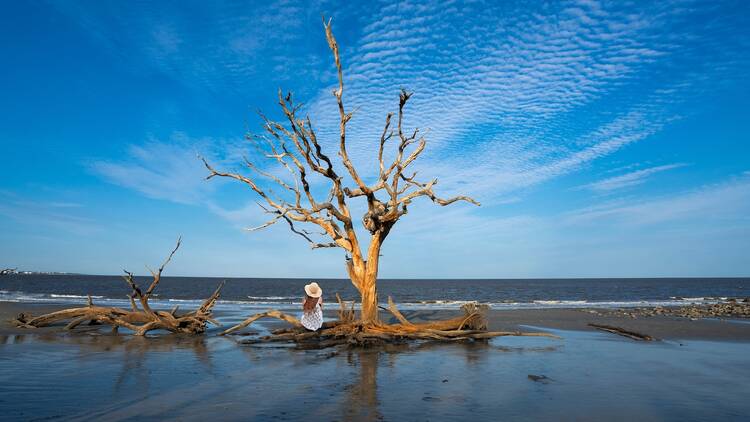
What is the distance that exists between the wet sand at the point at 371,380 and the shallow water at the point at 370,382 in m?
0.03

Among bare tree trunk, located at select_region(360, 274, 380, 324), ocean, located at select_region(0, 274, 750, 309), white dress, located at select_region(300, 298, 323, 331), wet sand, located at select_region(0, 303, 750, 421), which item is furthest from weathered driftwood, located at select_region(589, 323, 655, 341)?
ocean, located at select_region(0, 274, 750, 309)

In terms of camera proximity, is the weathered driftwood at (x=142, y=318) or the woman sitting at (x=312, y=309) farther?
the weathered driftwood at (x=142, y=318)

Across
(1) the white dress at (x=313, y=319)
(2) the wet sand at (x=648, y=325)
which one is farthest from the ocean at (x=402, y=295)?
(1) the white dress at (x=313, y=319)

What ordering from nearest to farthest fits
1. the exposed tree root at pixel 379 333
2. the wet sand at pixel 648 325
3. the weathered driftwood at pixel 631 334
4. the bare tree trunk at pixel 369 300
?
the exposed tree root at pixel 379 333
the bare tree trunk at pixel 369 300
the weathered driftwood at pixel 631 334
the wet sand at pixel 648 325

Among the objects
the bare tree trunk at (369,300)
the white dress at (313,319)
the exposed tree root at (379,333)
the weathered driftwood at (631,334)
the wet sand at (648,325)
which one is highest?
the bare tree trunk at (369,300)

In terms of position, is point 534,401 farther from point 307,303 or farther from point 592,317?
point 592,317

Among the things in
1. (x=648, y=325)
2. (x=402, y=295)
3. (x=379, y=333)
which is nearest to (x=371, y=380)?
(x=379, y=333)

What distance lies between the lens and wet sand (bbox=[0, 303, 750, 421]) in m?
6.53

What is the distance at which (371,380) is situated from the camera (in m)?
8.43

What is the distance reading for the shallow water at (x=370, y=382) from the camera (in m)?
6.52

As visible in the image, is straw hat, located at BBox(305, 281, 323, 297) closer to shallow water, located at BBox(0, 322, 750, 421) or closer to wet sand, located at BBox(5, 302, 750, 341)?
shallow water, located at BBox(0, 322, 750, 421)

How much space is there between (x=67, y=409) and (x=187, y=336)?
334 inches

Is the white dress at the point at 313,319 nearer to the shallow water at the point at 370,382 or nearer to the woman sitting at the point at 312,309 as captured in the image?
the woman sitting at the point at 312,309

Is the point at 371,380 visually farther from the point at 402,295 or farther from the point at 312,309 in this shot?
the point at 402,295
